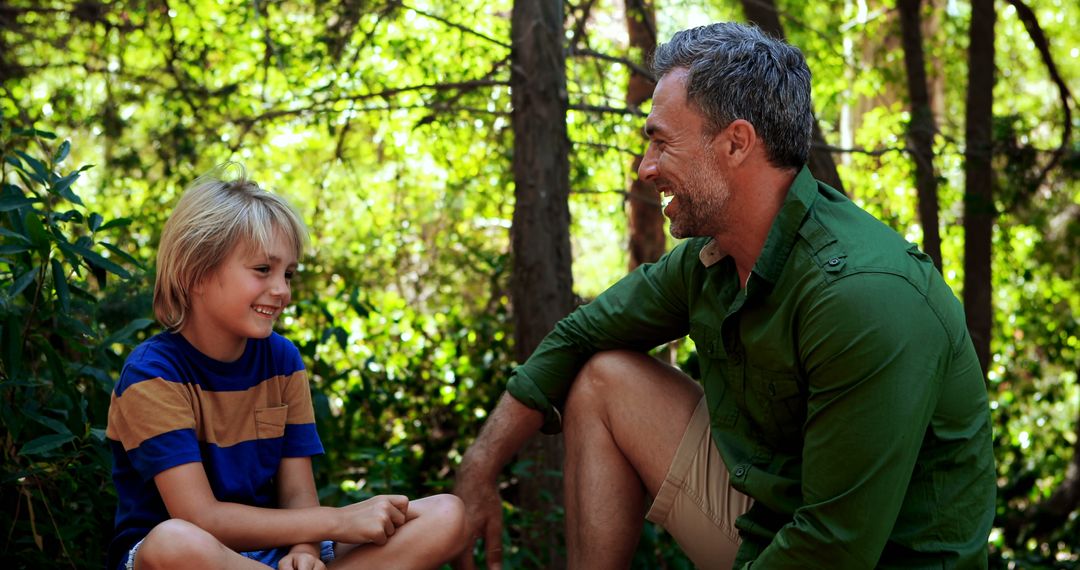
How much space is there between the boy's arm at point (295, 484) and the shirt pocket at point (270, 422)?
0.27 feet

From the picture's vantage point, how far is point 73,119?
5781 millimetres

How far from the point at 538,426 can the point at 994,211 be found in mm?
3328

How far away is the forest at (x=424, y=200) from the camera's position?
3.13m

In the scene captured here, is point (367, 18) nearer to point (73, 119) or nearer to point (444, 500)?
point (73, 119)

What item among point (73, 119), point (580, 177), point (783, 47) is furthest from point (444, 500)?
point (73, 119)

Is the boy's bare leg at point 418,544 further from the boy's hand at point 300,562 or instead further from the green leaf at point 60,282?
the green leaf at point 60,282

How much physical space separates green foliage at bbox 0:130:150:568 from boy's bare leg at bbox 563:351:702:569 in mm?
1140

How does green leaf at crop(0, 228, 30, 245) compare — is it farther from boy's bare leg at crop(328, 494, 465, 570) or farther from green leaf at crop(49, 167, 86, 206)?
boy's bare leg at crop(328, 494, 465, 570)

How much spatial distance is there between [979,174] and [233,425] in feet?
13.8

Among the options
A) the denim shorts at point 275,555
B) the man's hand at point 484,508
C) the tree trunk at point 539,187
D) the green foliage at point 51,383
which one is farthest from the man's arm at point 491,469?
the tree trunk at point 539,187

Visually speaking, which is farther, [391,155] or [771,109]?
[391,155]

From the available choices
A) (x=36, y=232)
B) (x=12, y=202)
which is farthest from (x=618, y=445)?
(x=12, y=202)

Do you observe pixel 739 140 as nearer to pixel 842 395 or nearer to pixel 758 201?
pixel 758 201

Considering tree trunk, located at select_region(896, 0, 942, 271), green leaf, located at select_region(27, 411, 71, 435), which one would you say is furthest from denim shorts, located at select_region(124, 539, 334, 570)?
tree trunk, located at select_region(896, 0, 942, 271)
